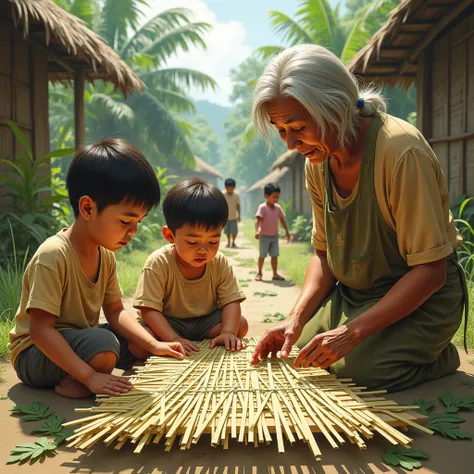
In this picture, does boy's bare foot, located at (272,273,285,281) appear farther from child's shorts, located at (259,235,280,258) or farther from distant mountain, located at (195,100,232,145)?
distant mountain, located at (195,100,232,145)

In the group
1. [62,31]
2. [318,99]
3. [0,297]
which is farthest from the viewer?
[62,31]

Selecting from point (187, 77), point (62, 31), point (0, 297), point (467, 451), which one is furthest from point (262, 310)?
point (187, 77)

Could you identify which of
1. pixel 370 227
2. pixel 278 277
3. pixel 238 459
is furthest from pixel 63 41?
pixel 238 459

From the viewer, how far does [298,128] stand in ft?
6.91

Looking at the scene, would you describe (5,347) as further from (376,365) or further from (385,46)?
(385,46)

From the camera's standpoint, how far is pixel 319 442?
5.48ft

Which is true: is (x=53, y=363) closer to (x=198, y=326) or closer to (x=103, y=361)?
(x=103, y=361)

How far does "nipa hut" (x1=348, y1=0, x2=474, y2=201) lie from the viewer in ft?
16.7

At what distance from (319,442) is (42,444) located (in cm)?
90

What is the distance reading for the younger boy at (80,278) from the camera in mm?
1996

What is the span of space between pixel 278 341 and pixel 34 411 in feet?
3.40

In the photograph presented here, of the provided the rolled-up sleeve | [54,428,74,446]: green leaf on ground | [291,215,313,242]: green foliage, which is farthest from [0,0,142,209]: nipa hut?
[291,215,313,242]: green foliage

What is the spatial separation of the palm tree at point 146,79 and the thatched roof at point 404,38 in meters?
11.2

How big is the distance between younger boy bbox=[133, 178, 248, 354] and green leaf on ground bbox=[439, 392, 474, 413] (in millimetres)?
961
